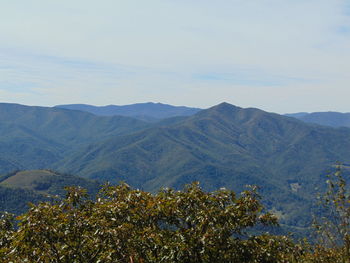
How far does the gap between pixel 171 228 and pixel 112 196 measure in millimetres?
4750

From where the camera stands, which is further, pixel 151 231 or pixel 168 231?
pixel 168 231

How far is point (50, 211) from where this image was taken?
1727cm

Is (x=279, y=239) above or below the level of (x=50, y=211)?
below

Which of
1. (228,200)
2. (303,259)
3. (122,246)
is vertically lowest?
(303,259)

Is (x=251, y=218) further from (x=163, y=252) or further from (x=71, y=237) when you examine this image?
(x=71, y=237)

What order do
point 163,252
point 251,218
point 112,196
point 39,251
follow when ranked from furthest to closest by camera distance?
point 112,196
point 251,218
point 163,252
point 39,251

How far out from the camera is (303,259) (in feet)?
67.7

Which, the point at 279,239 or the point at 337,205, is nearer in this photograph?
the point at 337,205

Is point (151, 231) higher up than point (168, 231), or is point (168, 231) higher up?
point (151, 231)

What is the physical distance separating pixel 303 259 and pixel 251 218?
4.28m

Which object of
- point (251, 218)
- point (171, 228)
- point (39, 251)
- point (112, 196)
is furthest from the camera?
point (112, 196)

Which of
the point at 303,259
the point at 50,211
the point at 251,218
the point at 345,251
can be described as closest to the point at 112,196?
the point at 50,211

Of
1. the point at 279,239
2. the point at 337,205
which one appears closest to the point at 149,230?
the point at 279,239

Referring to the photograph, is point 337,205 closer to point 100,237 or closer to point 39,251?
point 100,237
